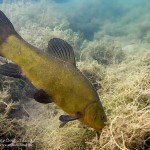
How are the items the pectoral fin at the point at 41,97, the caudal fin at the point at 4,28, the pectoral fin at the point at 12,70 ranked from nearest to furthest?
the pectoral fin at the point at 41,97 < the pectoral fin at the point at 12,70 < the caudal fin at the point at 4,28

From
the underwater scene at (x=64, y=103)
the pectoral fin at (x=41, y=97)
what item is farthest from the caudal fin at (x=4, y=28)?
the pectoral fin at (x=41, y=97)

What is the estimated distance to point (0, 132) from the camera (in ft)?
12.8

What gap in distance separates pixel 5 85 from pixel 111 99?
94.2 inches

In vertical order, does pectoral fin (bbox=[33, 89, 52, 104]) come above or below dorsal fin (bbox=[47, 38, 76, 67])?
below

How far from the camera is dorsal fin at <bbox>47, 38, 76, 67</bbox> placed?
271cm

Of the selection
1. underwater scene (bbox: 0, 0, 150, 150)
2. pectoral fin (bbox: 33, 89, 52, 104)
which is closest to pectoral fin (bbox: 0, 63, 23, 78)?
underwater scene (bbox: 0, 0, 150, 150)

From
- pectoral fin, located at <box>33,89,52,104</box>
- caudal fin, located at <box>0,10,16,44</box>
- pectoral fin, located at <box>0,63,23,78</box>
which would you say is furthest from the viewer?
caudal fin, located at <box>0,10,16,44</box>

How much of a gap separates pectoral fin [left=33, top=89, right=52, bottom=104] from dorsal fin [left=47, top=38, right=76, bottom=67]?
393 mm

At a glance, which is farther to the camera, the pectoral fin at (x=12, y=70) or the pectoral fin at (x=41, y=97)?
the pectoral fin at (x=12, y=70)

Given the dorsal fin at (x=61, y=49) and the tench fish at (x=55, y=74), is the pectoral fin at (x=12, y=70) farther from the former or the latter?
the dorsal fin at (x=61, y=49)

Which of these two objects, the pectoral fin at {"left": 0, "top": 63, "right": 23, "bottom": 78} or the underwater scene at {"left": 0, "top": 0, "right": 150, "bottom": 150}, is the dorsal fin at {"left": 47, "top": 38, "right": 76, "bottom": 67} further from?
the pectoral fin at {"left": 0, "top": 63, "right": 23, "bottom": 78}

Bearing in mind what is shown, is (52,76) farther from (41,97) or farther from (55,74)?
(41,97)

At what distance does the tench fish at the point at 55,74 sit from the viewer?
268 centimetres

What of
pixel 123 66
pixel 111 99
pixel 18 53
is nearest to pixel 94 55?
pixel 123 66
